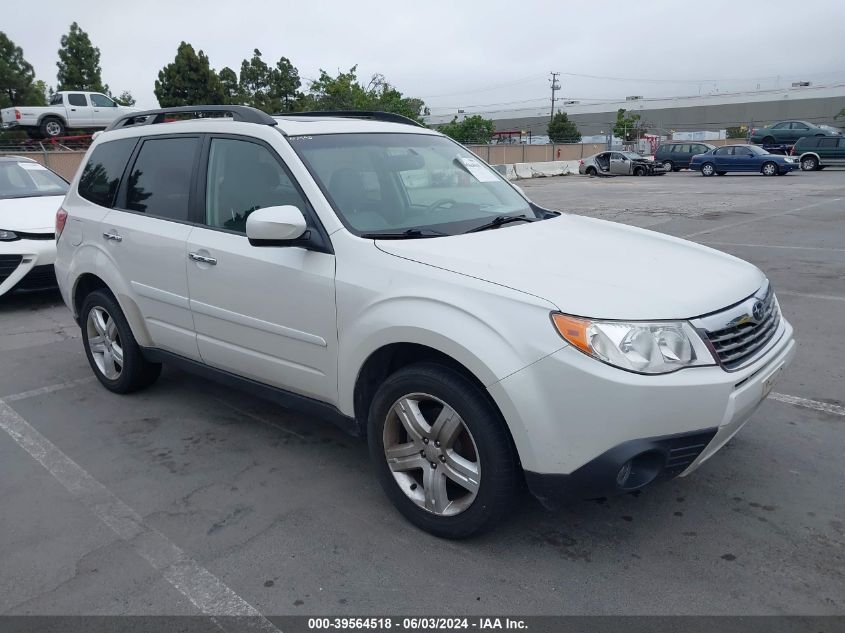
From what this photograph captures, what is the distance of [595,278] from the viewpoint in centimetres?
288

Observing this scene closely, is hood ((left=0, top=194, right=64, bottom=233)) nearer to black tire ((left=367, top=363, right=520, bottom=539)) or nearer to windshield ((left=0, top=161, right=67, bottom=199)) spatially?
windshield ((left=0, top=161, right=67, bottom=199))

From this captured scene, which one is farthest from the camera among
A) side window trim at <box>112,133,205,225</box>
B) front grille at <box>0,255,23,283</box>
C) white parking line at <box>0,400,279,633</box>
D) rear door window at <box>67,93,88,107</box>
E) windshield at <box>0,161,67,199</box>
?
rear door window at <box>67,93,88,107</box>

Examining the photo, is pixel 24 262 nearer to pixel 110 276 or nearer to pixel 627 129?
pixel 110 276

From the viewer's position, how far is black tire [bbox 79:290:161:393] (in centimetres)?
468

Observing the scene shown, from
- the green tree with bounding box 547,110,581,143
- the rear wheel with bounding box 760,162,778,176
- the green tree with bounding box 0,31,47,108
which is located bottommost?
A: the rear wheel with bounding box 760,162,778,176

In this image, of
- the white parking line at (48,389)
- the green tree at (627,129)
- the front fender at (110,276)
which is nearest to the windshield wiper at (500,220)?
the front fender at (110,276)

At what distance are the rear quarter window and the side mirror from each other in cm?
207

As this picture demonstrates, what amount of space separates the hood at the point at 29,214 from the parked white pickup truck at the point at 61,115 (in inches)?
757

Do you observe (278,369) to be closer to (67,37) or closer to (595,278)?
(595,278)

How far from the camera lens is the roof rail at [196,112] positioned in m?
3.89

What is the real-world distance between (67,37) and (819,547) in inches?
1748

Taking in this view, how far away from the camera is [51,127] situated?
2636 centimetres

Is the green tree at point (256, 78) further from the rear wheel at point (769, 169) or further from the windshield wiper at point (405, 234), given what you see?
the windshield wiper at point (405, 234)

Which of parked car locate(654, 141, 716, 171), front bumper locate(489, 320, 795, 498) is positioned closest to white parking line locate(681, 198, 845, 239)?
front bumper locate(489, 320, 795, 498)
